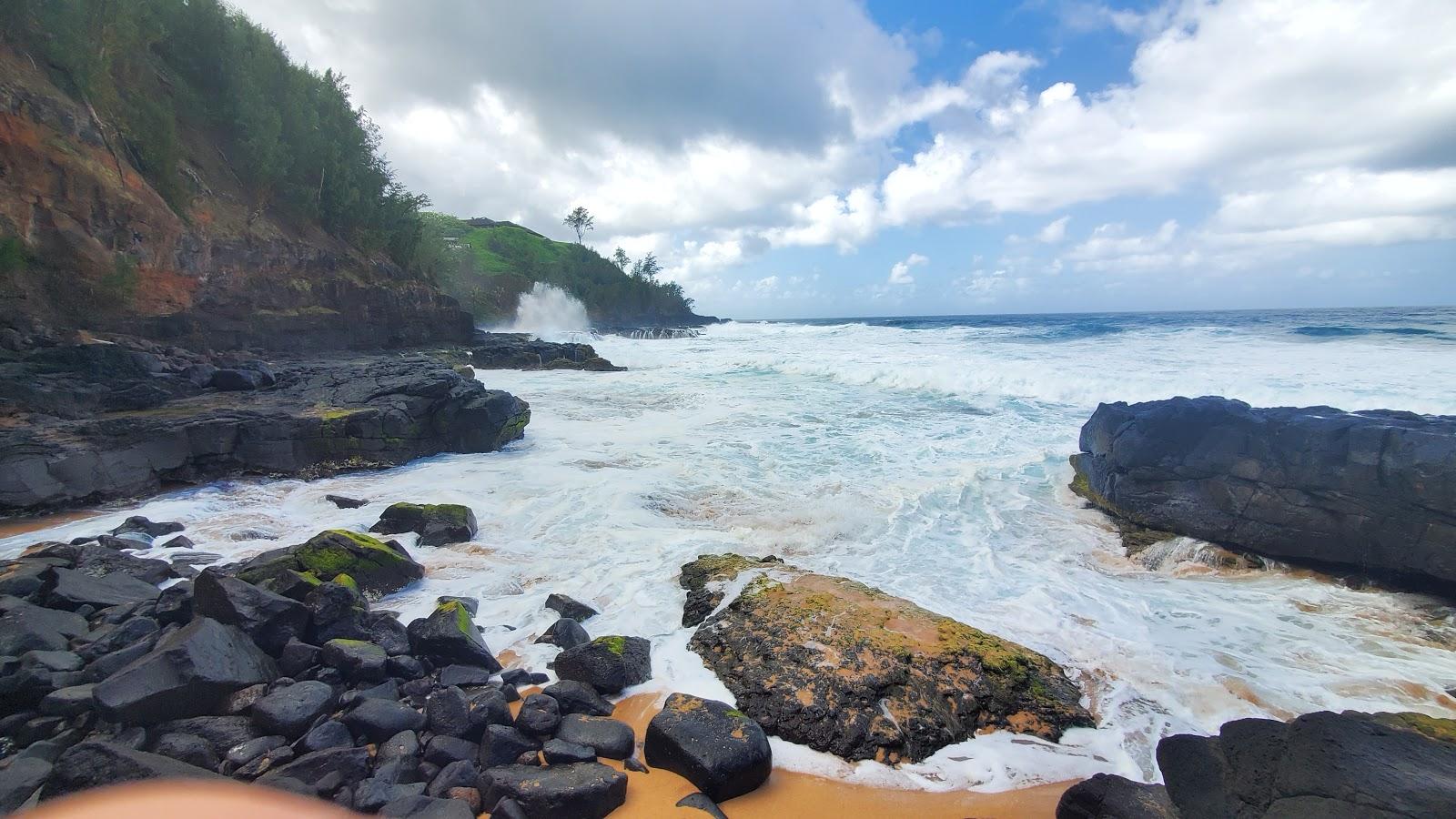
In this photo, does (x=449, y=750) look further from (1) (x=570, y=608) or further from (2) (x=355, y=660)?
(1) (x=570, y=608)

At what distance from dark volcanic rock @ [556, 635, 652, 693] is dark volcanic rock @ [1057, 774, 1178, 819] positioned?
8.28 ft

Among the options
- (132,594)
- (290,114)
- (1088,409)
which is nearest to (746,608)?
(132,594)

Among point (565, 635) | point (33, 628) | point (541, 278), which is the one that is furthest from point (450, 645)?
point (541, 278)

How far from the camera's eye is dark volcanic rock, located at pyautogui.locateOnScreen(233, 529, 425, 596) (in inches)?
193

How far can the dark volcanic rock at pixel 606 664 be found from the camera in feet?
13.1

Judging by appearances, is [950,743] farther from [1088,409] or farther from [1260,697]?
[1088,409]

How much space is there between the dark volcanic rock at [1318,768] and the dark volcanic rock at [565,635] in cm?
358

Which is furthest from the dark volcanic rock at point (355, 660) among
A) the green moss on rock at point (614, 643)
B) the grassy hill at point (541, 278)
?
the grassy hill at point (541, 278)

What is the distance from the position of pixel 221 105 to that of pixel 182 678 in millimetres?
23679

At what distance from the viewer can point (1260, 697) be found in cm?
412

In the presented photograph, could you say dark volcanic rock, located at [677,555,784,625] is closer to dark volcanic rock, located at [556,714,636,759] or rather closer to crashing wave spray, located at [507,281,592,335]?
dark volcanic rock, located at [556,714,636,759]

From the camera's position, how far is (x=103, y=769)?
8.22ft

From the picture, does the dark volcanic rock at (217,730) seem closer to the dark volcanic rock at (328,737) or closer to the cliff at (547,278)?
the dark volcanic rock at (328,737)

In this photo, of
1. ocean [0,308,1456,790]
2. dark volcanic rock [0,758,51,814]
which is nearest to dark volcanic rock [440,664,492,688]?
ocean [0,308,1456,790]
